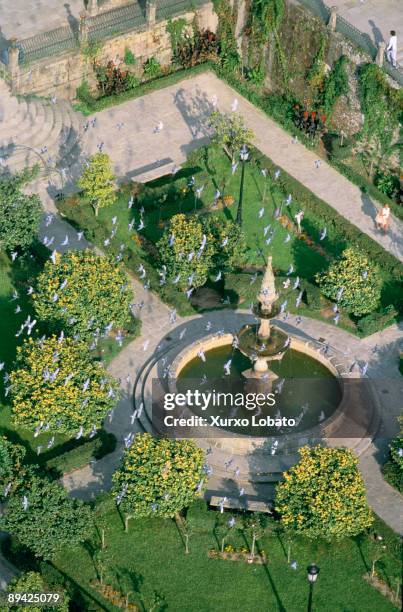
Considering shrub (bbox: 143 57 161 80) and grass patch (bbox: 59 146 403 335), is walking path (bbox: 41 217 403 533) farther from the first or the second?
A: shrub (bbox: 143 57 161 80)

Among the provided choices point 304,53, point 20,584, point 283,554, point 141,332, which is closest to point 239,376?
point 141,332

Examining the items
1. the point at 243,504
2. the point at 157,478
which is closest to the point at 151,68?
the point at 243,504

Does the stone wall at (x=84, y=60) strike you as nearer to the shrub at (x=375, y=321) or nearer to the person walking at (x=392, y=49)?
the person walking at (x=392, y=49)

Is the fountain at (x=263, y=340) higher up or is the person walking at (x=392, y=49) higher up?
the person walking at (x=392, y=49)

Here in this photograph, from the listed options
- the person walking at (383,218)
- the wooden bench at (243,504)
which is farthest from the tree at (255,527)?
the person walking at (383,218)

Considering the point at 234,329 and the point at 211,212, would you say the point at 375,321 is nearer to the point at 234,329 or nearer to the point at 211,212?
the point at 234,329
